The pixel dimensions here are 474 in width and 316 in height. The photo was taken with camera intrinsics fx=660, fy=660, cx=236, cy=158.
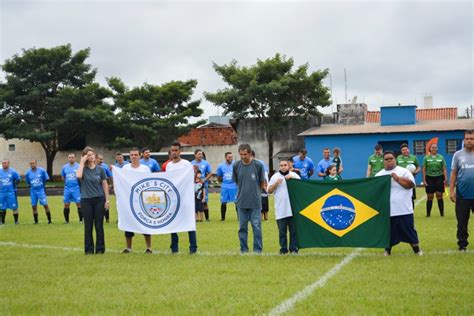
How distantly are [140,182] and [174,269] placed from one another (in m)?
2.90

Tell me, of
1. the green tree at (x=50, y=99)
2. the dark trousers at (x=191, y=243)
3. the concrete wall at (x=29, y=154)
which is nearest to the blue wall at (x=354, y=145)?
the green tree at (x=50, y=99)

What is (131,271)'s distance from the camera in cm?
1034

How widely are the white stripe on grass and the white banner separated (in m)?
3.22

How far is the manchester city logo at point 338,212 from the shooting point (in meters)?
11.6

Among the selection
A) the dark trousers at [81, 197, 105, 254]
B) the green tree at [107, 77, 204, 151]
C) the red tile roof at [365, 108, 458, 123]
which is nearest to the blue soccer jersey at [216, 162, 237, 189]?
the dark trousers at [81, 197, 105, 254]

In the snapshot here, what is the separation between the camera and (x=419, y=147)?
49.6 meters

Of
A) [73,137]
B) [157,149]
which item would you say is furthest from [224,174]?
[73,137]

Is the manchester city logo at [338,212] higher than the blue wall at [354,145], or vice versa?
the blue wall at [354,145]

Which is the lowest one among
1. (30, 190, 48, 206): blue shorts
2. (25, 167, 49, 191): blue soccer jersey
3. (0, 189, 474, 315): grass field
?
(0, 189, 474, 315): grass field

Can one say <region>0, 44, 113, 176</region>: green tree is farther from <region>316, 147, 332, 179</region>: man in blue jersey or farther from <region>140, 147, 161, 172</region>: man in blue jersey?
<region>140, 147, 161, 172</region>: man in blue jersey

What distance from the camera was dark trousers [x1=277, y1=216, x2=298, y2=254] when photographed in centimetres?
1184

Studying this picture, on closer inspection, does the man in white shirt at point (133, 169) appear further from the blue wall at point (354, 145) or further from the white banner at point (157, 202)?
the blue wall at point (354, 145)

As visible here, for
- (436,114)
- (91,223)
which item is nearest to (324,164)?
(91,223)

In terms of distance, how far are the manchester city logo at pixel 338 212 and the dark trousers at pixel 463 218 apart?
196cm
